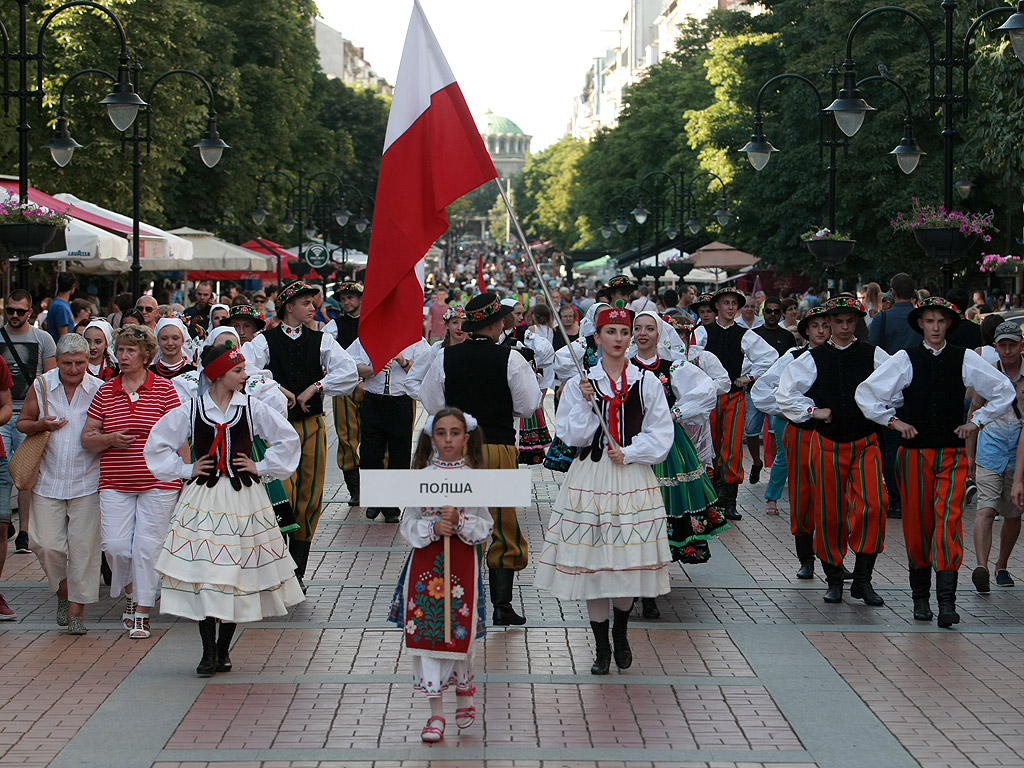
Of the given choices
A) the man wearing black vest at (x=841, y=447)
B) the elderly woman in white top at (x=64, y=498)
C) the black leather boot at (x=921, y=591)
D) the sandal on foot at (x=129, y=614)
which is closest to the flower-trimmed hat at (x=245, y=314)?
the elderly woman in white top at (x=64, y=498)

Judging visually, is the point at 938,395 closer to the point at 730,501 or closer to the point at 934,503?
the point at 934,503

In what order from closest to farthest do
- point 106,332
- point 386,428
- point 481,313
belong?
1. point 481,313
2. point 106,332
3. point 386,428

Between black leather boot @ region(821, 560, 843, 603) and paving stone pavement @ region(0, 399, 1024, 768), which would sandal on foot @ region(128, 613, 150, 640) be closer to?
paving stone pavement @ region(0, 399, 1024, 768)

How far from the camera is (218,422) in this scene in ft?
25.4

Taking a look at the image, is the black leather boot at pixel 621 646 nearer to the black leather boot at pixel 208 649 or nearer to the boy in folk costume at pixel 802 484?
the black leather boot at pixel 208 649

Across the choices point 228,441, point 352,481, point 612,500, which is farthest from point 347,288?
point 612,500

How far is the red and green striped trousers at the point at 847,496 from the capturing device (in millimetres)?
9414

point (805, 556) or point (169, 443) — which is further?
point (805, 556)

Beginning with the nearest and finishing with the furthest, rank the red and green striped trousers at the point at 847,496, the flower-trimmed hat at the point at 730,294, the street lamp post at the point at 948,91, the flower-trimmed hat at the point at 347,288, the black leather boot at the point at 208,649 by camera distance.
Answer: the black leather boot at the point at 208,649 → the red and green striped trousers at the point at 847,496 → the street lamp post at the point at 948,91 → the flower-trimmed hat at the point at 730,294 → the flower-trimmed hat at the point at 347,288

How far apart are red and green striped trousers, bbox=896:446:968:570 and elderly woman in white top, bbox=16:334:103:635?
497cm

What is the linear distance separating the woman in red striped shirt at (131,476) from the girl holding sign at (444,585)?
2415mm

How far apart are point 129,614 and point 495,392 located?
254cm

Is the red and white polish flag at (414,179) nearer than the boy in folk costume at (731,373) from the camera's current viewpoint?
Yes

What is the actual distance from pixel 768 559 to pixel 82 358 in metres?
5.37
